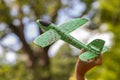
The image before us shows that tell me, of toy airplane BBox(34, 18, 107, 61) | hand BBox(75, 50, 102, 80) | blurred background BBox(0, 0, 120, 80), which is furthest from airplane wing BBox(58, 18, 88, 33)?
blurred background BBox(0, 0, 120, 80)

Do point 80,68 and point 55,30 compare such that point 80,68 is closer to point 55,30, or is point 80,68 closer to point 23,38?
point 55,30

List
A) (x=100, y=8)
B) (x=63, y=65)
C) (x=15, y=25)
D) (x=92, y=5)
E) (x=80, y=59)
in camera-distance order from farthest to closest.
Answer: (x=63, y=65), (x=100, y=8), (x=92, y=5), (x=15, y=25), (x=80, y=59)

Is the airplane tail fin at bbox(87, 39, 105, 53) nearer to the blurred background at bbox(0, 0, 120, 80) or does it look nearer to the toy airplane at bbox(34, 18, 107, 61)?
the toy airplane at bbox(34, 18, 107, 61)

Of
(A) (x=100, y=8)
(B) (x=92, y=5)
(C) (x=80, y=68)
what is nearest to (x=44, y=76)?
(B) (x=92, y=5)

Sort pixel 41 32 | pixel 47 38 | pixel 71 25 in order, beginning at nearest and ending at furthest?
pixel 47 38
pixel 71 25
pixel 41 32

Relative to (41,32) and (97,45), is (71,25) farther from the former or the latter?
(41,32)

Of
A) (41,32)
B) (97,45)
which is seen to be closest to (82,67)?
(97,45)

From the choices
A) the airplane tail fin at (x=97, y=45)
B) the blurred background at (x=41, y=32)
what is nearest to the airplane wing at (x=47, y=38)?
the airplane tail fin at (x=97, y=45)

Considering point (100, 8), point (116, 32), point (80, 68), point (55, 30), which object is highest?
point (55, 30)
